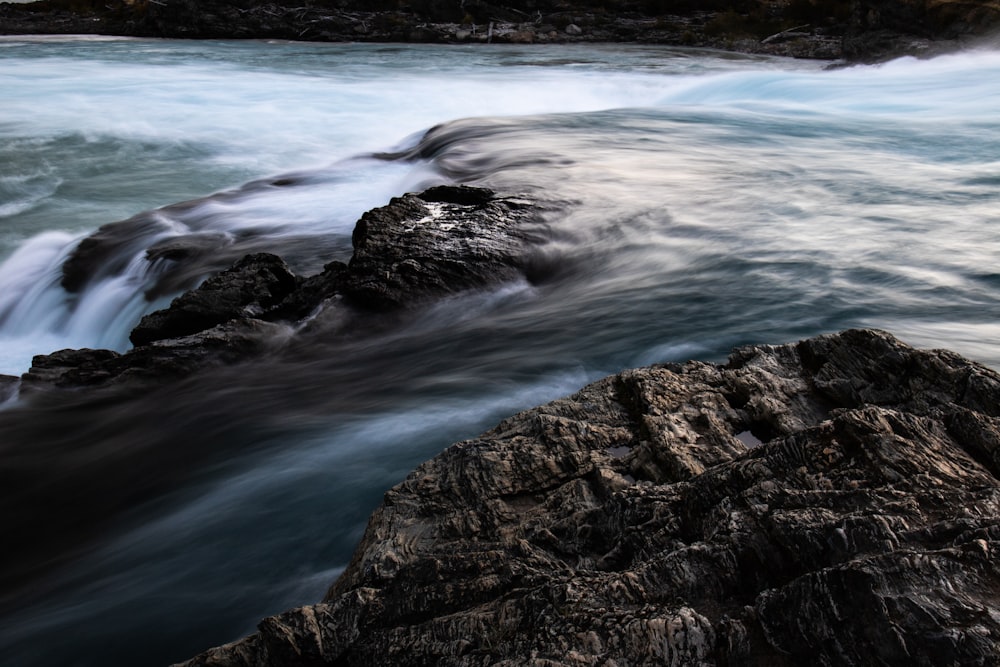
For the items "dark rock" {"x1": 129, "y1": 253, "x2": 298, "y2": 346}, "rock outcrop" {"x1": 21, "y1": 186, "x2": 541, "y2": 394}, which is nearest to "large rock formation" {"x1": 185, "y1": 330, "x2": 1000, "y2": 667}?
"rock outcrop" {"x1": 21, "y1": 186, "x2": 541, "y2": 394}

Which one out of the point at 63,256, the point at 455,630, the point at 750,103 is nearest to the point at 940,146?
the point at 750,103

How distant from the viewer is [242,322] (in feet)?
18.8

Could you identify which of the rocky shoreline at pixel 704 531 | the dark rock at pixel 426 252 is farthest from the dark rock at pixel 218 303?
the rocky shoreline at pixel 704 531

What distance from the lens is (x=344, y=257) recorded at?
7.85 meters

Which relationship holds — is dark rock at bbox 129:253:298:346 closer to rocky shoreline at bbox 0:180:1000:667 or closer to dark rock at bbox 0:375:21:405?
dark rock at bbox 0:375:21:405

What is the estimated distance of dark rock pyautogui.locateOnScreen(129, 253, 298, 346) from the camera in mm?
5996

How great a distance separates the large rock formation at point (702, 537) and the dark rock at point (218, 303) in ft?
11.3

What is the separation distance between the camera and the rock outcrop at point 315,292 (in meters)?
5.46

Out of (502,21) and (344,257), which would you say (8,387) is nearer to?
(344,257)

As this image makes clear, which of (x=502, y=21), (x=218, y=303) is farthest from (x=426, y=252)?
(x=502, y=21)

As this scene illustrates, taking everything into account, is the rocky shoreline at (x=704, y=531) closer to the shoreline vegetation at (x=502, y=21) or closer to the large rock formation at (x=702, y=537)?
the large rock formation at (x=702, y=537)

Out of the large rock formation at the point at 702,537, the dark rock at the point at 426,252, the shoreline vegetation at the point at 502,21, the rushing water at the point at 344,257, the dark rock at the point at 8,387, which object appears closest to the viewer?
the large rock formation at the point at 702,537

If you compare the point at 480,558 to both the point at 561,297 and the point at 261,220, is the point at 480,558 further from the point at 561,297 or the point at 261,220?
the point at 261,220

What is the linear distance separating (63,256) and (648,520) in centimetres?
780
